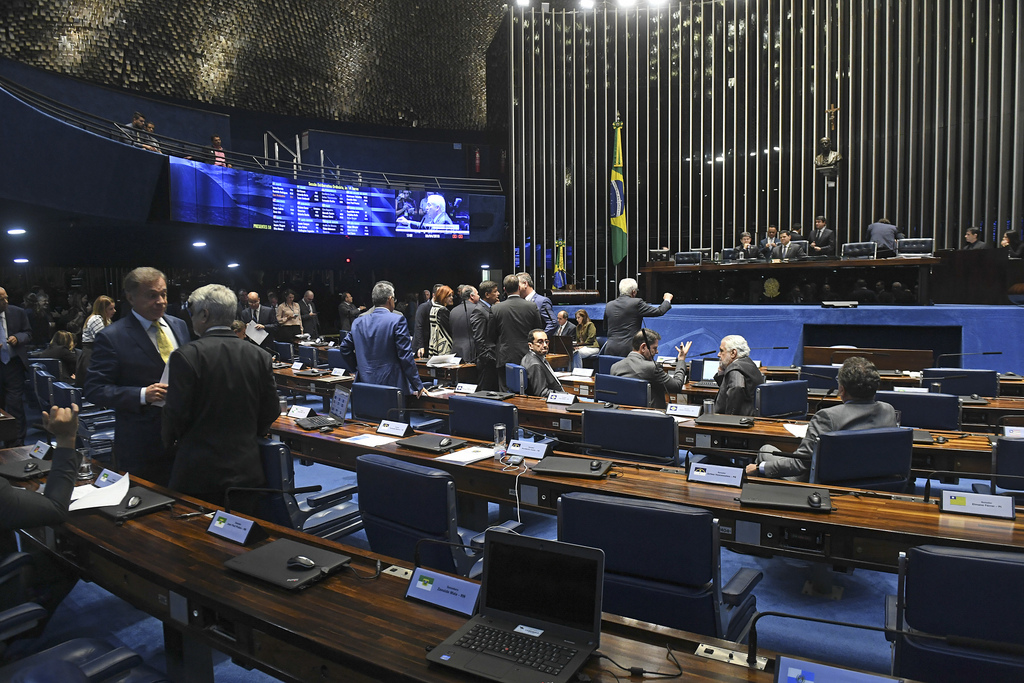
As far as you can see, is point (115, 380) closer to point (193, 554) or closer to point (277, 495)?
point (277, 495)

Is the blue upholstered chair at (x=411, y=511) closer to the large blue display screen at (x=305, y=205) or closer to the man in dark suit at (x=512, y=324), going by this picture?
the man in dark suit at (x=512, y=324)

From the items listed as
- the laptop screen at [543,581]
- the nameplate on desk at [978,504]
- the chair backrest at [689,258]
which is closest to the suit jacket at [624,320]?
the chair backrest at [689,258]

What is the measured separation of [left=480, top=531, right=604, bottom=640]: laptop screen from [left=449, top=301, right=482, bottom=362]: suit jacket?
16.0 feet

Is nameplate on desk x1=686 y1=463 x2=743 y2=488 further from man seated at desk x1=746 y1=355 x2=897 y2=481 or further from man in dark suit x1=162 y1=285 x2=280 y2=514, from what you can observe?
man in dark suit x1=162 y1=285 x2=280 y2=514

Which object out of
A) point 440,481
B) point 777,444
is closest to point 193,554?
point 440,481

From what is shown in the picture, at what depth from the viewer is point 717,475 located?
2.61 meters

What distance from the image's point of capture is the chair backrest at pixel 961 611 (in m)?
1.45

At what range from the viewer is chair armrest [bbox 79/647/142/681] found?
1.59m

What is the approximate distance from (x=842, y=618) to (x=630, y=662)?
6.13 ft

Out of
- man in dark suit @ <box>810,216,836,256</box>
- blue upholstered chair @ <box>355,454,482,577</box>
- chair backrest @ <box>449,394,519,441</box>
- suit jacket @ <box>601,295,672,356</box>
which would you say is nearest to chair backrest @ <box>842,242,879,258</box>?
man in dark suit @ <box>810,216,836,256</box>

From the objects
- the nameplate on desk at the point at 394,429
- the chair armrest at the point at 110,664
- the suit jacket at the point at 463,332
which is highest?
the suit jacket at the point at 463,332

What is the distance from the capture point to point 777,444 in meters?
3.50

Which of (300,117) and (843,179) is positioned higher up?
(300,117)

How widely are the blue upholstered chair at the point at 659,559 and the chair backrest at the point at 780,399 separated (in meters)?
2.48
